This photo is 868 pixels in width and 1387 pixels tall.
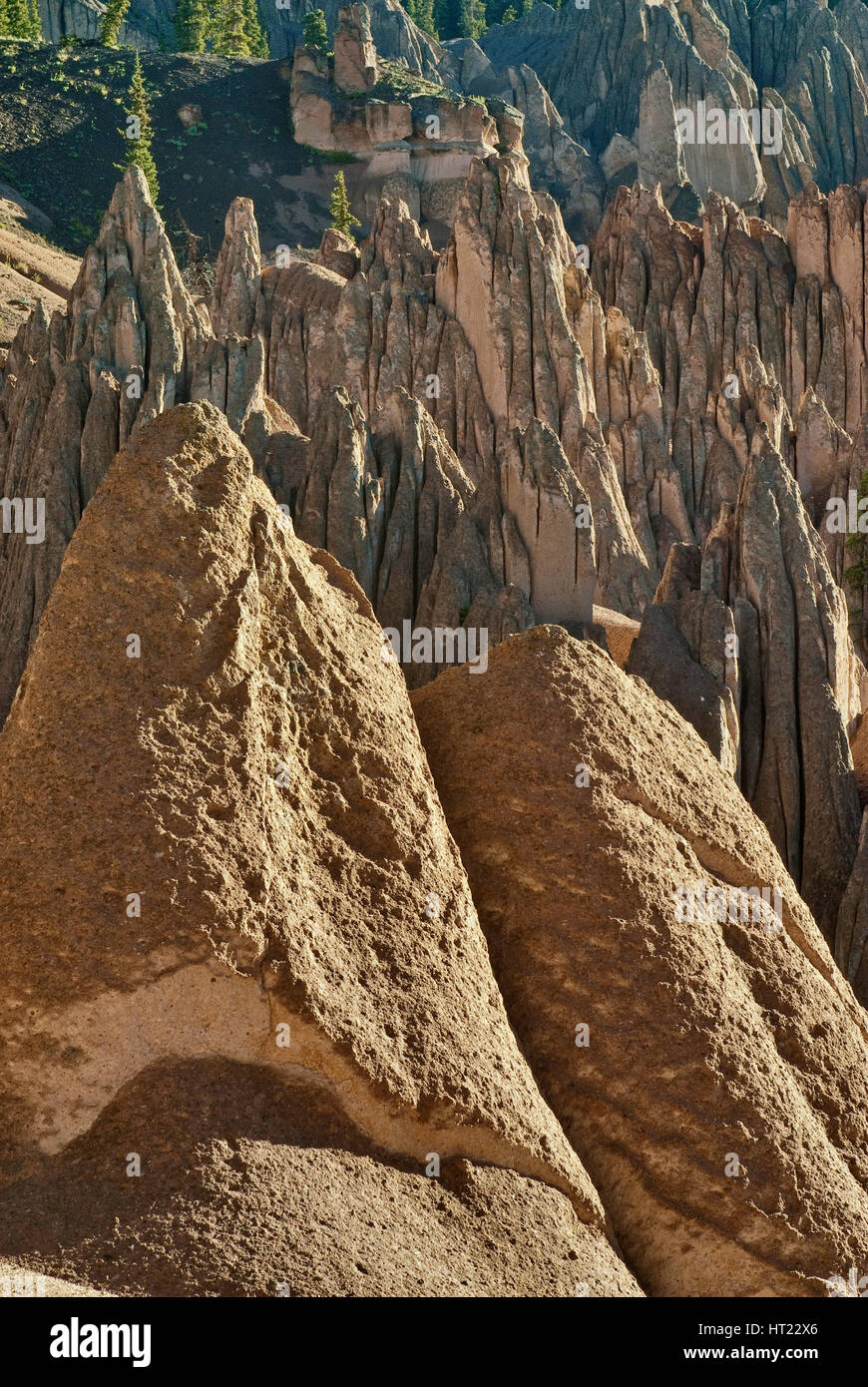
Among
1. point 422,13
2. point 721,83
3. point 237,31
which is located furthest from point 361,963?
point 422,13

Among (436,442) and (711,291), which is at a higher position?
(711,291)

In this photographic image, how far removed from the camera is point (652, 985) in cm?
834

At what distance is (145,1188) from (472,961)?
2119 mm

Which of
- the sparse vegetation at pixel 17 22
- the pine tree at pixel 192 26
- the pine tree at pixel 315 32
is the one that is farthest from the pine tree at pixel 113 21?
the pine tree at pixel 315 32

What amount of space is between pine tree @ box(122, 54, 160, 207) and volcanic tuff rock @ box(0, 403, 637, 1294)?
69.2 m

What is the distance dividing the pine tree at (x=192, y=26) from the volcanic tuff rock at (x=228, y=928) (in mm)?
109346

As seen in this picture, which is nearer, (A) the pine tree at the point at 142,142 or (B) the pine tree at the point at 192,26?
(A) the pine tree at the point at 142,142

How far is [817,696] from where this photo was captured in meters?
18.6

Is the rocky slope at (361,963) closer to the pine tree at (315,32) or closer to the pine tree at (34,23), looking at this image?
the pine tree at (315,32)

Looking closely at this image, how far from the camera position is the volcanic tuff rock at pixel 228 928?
22.0ft

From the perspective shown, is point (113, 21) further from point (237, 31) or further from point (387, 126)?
point (387, 126)

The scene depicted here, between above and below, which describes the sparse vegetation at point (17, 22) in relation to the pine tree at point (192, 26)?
below
